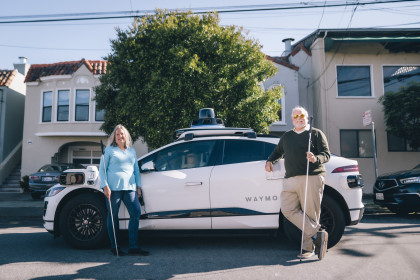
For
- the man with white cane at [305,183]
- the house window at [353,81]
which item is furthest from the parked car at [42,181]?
the house window at [353,81]

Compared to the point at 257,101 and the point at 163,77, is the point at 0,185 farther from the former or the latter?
the point at 257,101

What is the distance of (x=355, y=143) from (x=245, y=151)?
451 inches

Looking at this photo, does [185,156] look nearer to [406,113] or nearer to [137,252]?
[137,252]

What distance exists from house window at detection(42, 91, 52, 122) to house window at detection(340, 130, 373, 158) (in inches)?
599

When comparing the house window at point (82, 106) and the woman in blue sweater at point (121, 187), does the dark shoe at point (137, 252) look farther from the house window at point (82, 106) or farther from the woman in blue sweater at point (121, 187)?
the house window at point (82, 106)

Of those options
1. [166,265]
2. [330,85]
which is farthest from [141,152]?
[166,265]

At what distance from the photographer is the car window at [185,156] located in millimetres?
4695

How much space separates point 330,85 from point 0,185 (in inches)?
706

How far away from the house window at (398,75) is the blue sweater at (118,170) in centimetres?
1410

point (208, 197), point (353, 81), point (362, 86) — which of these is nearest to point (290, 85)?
point (353, 81)

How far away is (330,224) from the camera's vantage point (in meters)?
4.43

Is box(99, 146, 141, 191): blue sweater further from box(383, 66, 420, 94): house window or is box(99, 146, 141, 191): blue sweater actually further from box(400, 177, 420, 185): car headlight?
box(383, 66, 420, 94): house window

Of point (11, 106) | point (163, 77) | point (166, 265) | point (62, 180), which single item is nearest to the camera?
point (166, 265)

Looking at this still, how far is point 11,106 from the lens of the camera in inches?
717
